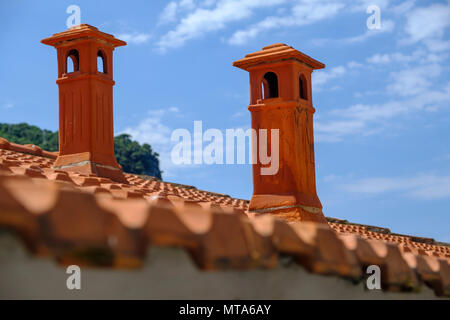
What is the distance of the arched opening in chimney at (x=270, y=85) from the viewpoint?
25.4ft

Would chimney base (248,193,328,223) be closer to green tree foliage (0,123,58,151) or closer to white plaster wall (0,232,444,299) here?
white plaster wall (0,232,444,299)

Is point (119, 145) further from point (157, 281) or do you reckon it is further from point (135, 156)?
point (157, 281)

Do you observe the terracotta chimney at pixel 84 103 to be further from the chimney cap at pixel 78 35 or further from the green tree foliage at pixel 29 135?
the green tree foliage at pixel 29 135

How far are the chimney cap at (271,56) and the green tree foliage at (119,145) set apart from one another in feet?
119

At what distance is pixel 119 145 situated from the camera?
44500mm

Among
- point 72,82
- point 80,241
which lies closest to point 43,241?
point 80,241

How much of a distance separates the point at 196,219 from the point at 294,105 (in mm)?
5645

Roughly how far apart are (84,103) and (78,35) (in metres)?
0.88

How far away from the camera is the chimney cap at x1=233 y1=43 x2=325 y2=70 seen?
24.4ft

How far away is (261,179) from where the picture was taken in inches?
298

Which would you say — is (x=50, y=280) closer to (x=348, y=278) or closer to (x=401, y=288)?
(x=348, y=278)

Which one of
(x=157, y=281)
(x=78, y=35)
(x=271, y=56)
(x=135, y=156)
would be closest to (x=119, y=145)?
(x=135, y=156)

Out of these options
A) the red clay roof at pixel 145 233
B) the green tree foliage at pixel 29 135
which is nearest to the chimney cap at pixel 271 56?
the red clay roof at pixel 145 233
